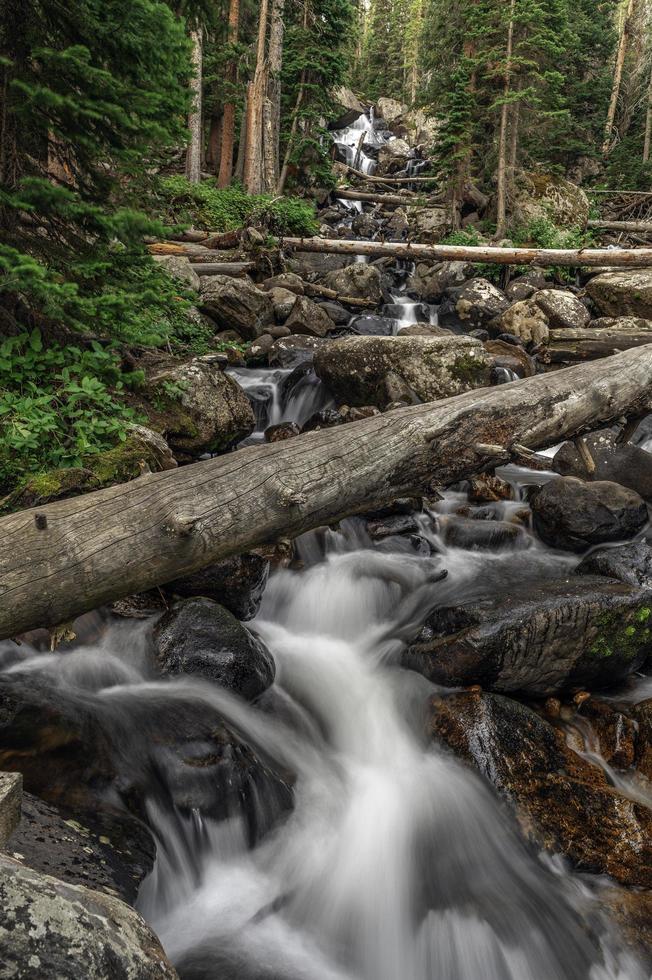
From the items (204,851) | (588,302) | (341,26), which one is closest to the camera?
(204,851)

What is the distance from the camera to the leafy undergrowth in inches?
654

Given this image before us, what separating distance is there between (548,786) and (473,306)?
11718 mm

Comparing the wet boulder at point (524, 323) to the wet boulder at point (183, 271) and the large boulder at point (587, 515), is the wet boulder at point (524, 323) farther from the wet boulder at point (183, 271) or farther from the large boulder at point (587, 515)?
the wet boulder at point (183, 271)

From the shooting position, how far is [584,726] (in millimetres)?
4590

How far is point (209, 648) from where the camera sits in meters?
4.61

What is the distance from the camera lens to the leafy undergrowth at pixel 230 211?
16609mm

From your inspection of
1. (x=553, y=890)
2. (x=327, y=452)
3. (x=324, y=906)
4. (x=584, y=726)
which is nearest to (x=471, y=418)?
(x=327, y=452)

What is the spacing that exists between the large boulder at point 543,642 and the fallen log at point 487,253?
1188 cm

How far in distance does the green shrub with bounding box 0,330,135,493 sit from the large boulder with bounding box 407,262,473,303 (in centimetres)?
1121

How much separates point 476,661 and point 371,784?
1.23 m

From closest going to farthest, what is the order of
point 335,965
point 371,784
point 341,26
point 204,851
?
point 335,965
point 204,851
point 371,784
point 341,26

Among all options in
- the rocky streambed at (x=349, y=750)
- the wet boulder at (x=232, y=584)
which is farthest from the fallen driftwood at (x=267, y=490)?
the wet boulder at (x=232, y=584)

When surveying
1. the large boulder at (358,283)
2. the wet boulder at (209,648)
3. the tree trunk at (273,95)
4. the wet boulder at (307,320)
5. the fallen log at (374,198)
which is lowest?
the wet boulder at (209,648)

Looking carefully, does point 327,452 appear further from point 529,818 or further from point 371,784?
point 529,818
